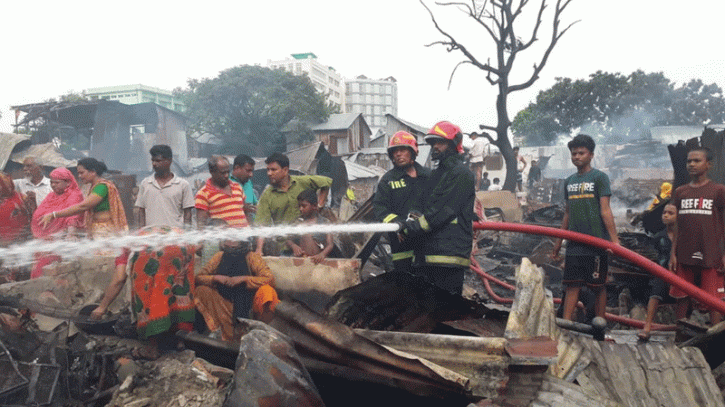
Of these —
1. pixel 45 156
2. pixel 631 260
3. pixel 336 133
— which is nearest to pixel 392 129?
pixel 336 133

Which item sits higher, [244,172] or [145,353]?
[244,172]

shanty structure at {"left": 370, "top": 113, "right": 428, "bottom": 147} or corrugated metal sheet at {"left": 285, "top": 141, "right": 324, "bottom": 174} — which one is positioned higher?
shanty structure at {"left": 370, "top": 113, "right": 428, "bottom": 147}

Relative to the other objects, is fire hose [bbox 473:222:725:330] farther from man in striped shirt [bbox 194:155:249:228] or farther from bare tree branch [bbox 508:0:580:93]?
bare tree branch [bbox 508:0:580:93]

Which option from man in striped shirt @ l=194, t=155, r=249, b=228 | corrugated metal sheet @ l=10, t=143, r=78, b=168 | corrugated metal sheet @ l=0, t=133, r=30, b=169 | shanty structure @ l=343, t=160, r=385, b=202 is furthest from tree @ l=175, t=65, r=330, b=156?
man in striped shirt @ l=194, t=155, r=249, b=228

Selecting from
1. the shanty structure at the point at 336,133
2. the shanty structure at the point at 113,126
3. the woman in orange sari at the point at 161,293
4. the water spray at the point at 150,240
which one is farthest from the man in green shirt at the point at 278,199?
the shanty structure at the point at 336,133

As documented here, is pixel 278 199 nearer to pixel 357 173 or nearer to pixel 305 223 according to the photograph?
pixel 305 223

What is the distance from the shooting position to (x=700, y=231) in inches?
169

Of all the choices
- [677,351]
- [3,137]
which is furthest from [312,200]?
[3,137]

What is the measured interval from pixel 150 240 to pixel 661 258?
599 cm

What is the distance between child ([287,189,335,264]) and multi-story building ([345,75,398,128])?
8554 centimetres

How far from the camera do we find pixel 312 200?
5.18m

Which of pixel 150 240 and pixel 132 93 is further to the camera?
pixel 132 93

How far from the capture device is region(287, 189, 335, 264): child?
16.9ft

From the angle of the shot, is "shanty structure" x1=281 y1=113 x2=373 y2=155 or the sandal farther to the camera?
"shanty structure" x1=281 y1=113 x2=373 y2=155
